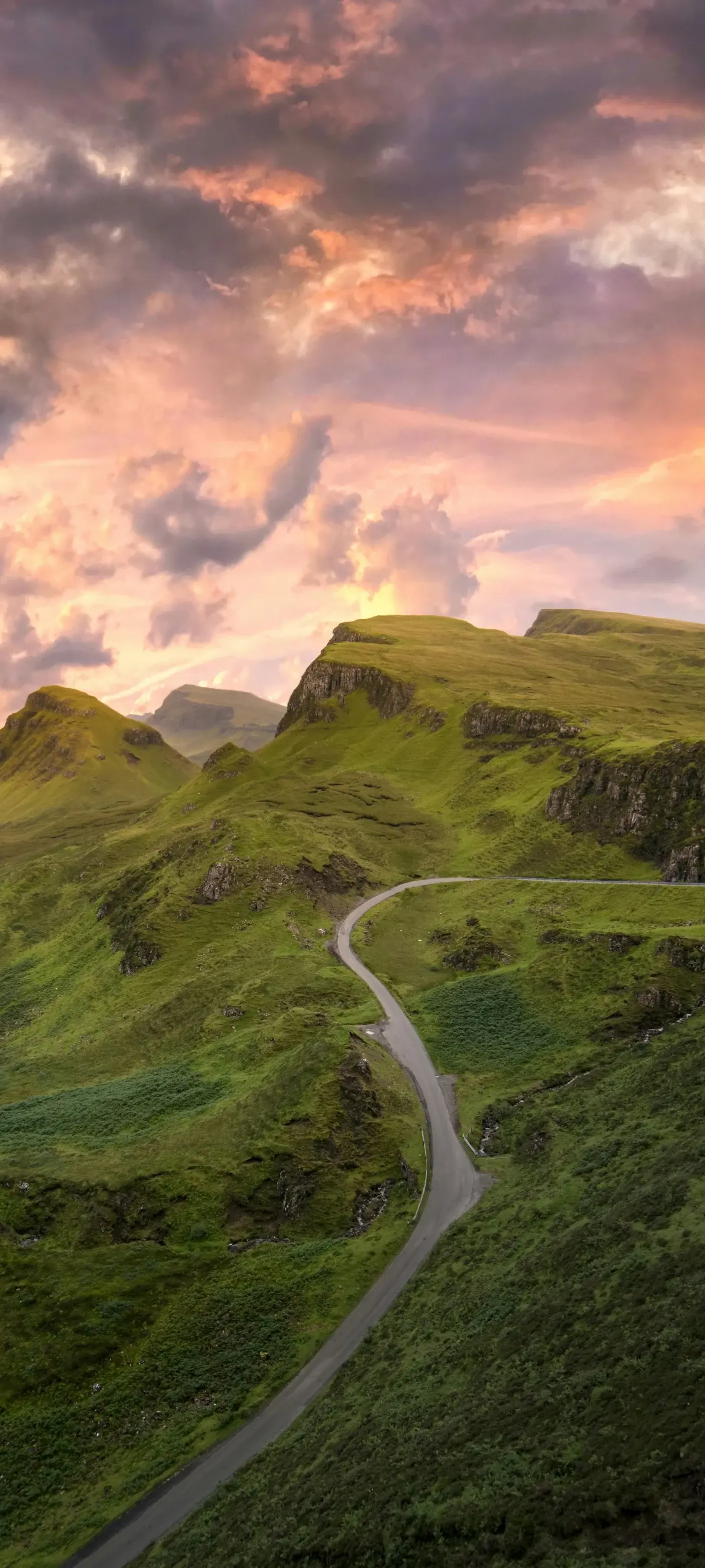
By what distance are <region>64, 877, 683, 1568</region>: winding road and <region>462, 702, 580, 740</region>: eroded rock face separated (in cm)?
10912

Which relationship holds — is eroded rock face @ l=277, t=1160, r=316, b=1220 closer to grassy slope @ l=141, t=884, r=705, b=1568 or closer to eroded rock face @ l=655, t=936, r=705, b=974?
grassy slope @ l=141, t=884, r=705, b=1568

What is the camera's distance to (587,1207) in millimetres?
45750

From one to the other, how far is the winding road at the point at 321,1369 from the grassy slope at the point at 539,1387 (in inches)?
67.7

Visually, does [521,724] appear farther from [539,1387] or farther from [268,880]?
[539,1387]

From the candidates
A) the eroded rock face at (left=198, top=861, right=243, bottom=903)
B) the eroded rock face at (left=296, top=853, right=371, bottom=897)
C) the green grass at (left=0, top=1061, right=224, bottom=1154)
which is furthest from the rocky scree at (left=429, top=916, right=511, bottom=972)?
the eroded rock face at (left=198, top=861, right=243, bottom=903)

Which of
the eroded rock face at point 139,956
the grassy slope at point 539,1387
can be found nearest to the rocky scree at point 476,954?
the grassy slope at point 539,1387

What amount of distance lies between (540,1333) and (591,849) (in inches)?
3972

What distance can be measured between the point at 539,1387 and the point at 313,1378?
18.4 metres

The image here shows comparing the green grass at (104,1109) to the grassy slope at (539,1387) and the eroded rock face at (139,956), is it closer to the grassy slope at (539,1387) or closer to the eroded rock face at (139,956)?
the grassy slope at (539,1387)

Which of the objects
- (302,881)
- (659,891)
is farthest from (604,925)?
(302,881)

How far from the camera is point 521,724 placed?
186375 mm

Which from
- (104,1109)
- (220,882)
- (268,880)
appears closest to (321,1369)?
(104,1109)

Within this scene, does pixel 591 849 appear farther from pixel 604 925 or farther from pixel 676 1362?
pixel 676 1362

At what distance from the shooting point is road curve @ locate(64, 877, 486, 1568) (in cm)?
3591
